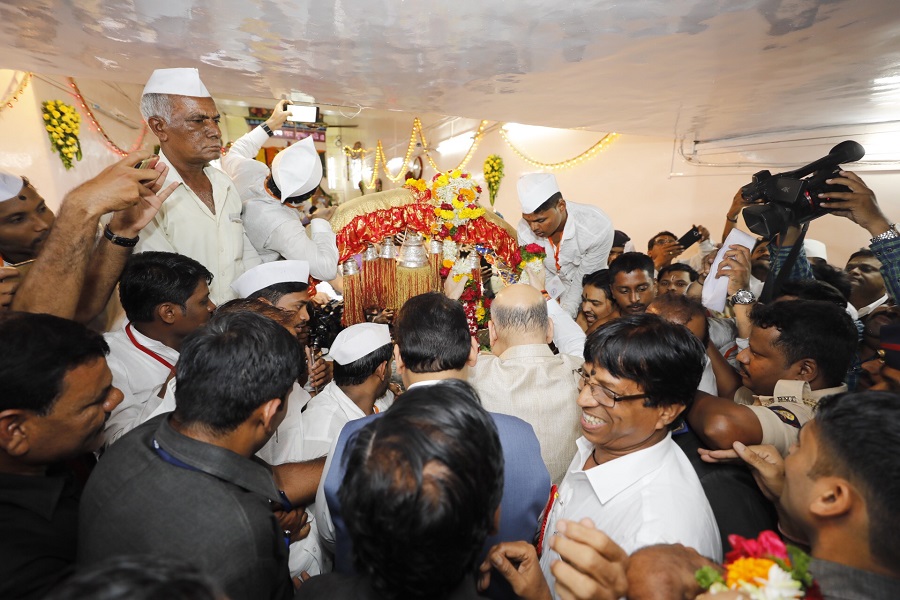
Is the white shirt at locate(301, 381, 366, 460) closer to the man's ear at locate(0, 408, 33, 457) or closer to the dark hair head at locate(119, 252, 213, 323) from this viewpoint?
the dark hair head at locate(119, 252, 213, 323)

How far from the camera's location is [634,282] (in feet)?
10.6

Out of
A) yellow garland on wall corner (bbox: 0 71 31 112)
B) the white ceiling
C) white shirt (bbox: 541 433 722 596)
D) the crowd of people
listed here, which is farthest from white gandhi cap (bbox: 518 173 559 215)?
yellow garland on wall corner (bbox: 0 71 31 112)

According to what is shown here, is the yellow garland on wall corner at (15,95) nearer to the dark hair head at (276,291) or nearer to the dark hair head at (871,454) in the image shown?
the dark hair head at (276,291)

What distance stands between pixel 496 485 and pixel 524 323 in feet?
3.91

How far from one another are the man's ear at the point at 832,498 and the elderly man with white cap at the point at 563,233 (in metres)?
3.01

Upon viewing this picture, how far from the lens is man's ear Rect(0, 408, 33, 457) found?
113 centimetres

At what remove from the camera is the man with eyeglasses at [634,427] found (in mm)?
1229

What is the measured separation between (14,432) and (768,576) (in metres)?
1.73

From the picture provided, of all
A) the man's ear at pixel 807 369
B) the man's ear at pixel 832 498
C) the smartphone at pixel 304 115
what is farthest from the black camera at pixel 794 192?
the smartphone at pixel 304 115

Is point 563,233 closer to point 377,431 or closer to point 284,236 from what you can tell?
point 284,236

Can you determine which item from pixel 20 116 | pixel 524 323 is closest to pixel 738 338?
pixel 524 323

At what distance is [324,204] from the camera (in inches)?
430

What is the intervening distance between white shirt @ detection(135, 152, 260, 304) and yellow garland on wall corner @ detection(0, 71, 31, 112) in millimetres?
3741

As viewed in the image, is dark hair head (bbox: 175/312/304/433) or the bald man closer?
dark hair head (bbox: 175/312/304/433)
